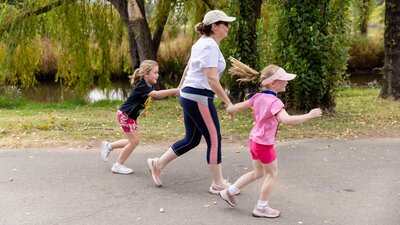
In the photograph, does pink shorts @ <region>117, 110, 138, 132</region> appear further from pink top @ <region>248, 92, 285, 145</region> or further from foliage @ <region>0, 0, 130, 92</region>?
foliage @ <region>0, 0, 130, 92</region>

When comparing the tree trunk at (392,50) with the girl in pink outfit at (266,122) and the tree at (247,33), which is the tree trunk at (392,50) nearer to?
the tree at (247,33)

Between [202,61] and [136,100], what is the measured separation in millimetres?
1292

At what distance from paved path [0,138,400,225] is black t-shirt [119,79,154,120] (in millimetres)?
757

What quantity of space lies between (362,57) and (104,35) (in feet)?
54.1

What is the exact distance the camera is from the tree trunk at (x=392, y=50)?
1309cm

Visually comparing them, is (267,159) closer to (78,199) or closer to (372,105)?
(78,199)

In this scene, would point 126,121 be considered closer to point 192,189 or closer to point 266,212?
point 192,189

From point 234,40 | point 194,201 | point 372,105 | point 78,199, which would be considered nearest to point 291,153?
point 194,201

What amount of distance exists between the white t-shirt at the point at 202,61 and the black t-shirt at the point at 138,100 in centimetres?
79

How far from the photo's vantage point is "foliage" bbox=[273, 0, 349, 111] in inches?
399

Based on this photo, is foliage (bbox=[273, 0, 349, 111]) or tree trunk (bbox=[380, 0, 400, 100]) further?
tree trunk (bbox=[380, 0, 400, 100])

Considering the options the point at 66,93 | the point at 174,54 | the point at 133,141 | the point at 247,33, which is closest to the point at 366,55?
the point at 174,54

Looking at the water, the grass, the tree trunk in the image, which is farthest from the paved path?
the water

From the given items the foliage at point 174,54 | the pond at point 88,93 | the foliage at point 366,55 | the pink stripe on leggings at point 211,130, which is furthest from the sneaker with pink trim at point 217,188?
the foliage at point 366,55
